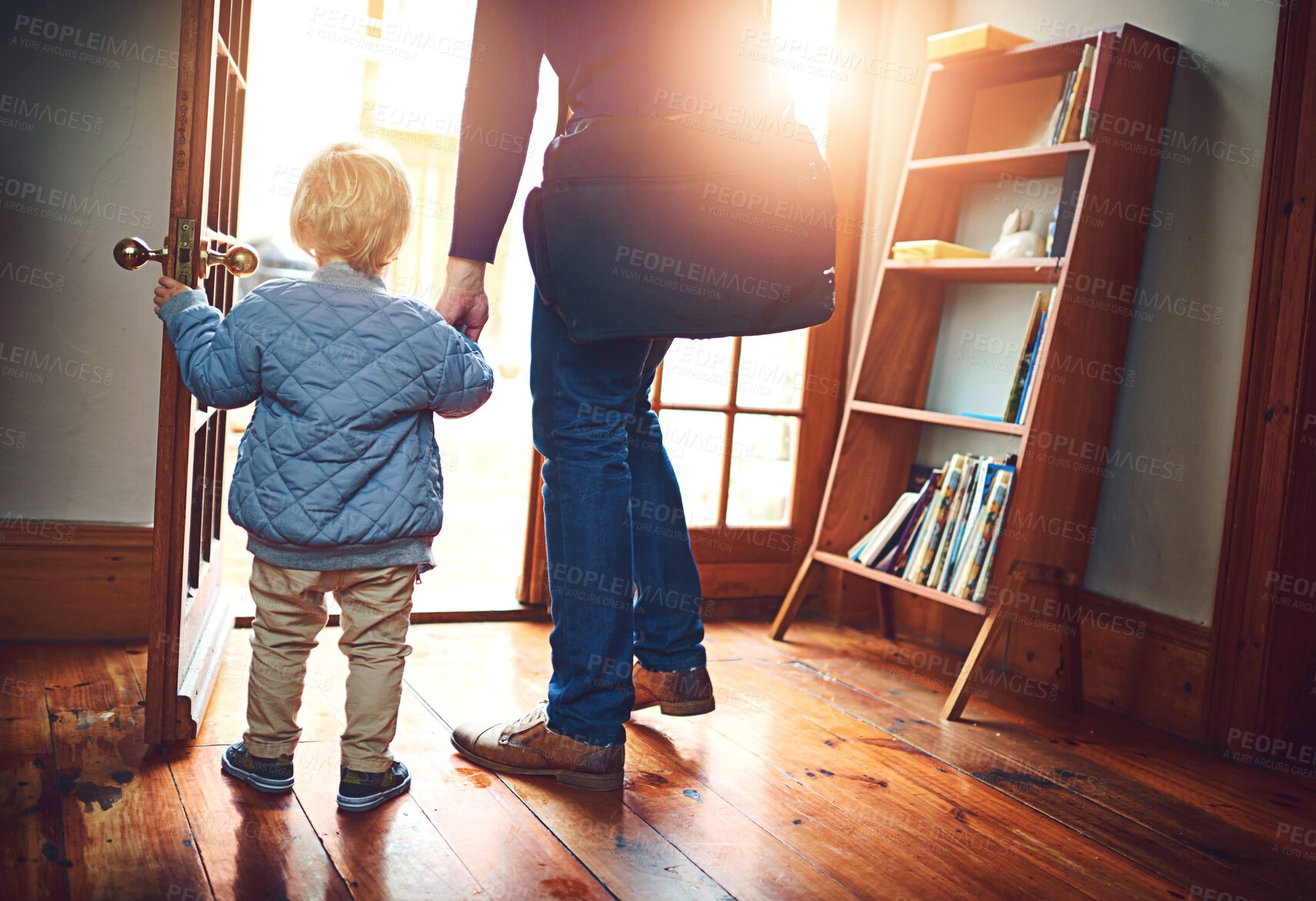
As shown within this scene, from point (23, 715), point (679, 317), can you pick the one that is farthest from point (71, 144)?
point (679, 317)

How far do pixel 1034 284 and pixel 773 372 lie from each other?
2.27 ft

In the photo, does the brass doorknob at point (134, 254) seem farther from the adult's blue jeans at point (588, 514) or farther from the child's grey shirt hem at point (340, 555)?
the adult's blue jeans at point (588, 514)

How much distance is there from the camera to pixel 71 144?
1948 millimetres

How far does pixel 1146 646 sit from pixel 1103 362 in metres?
0.59

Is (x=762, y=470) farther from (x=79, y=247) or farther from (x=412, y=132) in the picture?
(x=412, y=132)

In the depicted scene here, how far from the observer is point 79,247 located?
6.48ft

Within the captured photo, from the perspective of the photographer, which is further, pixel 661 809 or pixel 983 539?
pixel 983 539

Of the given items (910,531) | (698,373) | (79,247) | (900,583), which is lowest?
(900,583)

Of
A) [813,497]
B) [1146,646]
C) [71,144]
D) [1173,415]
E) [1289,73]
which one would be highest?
[1289,73]

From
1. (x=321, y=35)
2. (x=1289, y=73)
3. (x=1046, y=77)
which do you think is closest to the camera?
(x=1289, y=73)

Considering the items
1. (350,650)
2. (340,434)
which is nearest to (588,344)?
(340,434)

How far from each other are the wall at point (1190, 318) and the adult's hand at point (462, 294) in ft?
4.82

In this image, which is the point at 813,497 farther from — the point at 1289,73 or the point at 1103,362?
the point at 1289,73

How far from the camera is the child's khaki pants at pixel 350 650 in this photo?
1.39 m
